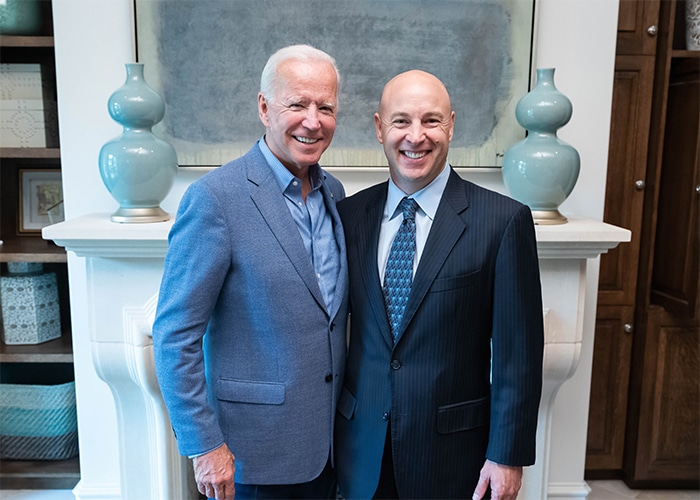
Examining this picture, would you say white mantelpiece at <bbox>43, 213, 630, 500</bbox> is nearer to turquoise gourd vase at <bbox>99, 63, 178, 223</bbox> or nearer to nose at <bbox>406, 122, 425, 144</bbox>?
turquoise gourd vase at <bbox>99, 63, 178, 223</bbox>

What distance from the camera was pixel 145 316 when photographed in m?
1.94

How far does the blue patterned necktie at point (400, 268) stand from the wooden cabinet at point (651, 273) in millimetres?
1483

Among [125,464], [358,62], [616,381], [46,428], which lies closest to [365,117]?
[358,62]

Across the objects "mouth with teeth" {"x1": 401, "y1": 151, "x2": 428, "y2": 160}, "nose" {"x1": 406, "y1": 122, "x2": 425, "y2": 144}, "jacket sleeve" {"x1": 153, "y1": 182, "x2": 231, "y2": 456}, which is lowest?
"jacket sleeve" {"x1": 153, "y1": 182, "x2": 231, "y2": 456}

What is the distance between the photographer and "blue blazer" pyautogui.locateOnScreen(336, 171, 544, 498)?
4.33 ft

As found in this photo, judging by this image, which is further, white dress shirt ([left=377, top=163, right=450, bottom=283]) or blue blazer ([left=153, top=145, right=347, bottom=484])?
white dress shirt ([left=377, top=163, right=450, bottom=283])

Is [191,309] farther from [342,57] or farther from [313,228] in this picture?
[342,57]

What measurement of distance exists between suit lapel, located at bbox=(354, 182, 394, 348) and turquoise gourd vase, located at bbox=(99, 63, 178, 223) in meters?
0.75

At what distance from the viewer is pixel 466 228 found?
1.33 metres

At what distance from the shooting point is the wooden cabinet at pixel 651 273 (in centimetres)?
240

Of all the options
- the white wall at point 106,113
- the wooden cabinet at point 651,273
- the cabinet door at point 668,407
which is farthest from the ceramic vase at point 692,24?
the cabinet door at point 668,407

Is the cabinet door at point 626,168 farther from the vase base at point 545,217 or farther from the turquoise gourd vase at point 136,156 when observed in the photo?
the turquoise gourd vase at point 136,156

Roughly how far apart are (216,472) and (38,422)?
150 centimetres

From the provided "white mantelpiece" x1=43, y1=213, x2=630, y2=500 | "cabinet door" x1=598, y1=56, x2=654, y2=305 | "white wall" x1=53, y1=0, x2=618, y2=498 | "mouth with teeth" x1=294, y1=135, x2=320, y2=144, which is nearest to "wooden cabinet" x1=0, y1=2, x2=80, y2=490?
"white wall" x1=53, y1=0, x2=618, y2=498
